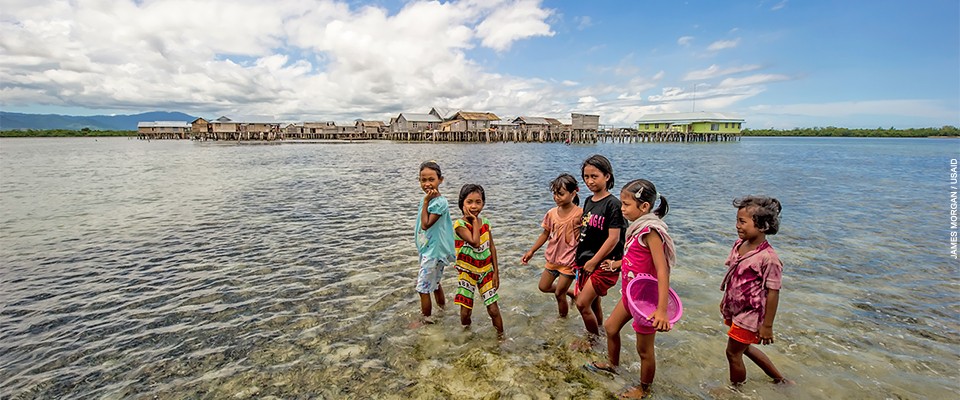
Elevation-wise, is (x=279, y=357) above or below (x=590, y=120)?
below

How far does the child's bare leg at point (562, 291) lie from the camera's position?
4480 mm

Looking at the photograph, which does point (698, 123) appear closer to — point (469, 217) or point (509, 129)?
point (509, 129)

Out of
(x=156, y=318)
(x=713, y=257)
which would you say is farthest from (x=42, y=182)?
(x=713, y=257)

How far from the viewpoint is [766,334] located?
3.09m

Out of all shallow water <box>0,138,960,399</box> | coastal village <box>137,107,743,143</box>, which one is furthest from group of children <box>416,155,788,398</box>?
coastal village <box>137,107,743,143</box>

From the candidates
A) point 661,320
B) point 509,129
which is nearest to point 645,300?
point 661,320

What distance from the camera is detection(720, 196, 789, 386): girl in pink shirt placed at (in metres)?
3.06

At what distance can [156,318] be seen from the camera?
5.29m

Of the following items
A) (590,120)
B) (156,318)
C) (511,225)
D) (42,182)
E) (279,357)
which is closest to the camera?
(279,357)

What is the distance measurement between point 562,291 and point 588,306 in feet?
1.39

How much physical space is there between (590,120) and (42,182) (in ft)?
255

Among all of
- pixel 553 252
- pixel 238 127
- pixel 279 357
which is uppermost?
pixel 238 127

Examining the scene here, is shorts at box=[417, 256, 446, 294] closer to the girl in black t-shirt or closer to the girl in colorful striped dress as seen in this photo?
the girl in colorful striped dress

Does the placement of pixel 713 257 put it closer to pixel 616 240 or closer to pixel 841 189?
pixel 616 240
